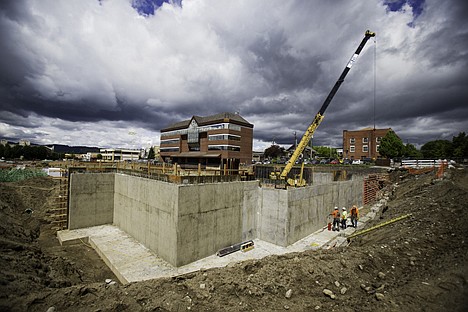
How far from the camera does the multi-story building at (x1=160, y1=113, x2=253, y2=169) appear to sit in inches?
1908

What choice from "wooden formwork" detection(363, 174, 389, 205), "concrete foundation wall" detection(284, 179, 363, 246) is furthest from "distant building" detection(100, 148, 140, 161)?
"concrete foundation wall" detection(284, 179, 363, 246)

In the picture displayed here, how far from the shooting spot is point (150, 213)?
502 inches

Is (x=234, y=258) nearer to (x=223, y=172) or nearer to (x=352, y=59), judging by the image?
(x=223, y=172)

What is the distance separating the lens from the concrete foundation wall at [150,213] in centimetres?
1097

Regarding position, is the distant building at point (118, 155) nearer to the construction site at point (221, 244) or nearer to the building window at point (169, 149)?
the building window at point (169, 149)

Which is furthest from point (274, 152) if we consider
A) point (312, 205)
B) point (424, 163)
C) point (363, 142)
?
point (312, 205)

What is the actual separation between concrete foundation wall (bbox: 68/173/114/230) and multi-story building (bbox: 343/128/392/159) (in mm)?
63760

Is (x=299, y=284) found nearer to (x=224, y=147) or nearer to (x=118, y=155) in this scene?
(x=224, y=147)

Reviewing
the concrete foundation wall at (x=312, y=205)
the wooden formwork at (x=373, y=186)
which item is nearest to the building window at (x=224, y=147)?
the wooden formwork at (x=373, y=186)

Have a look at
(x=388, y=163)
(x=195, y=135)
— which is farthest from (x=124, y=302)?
(x=195, y=135)

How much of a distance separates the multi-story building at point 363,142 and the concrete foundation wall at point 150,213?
Answer: 63.1 meters

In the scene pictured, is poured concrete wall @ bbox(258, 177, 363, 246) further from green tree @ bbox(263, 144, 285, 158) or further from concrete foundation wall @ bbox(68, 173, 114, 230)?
green tree @ bbox(263, 144, 285, 158)

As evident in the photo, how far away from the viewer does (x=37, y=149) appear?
77.6 metres

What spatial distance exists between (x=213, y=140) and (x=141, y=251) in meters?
39.1
